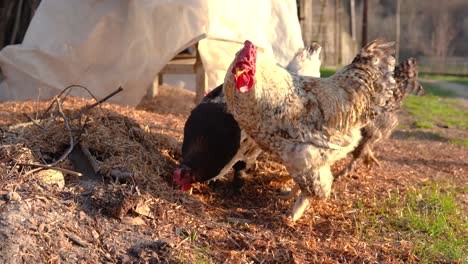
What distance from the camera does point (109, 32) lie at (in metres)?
6.91

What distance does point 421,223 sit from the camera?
13.7 feet

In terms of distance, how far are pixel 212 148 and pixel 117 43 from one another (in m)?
2.98

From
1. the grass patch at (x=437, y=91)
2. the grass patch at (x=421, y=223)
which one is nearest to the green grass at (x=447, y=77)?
the grass patch at (x=437, y=91)

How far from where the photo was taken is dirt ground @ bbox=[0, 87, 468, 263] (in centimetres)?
326

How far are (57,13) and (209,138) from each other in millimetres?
3477

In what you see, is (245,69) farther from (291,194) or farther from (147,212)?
(291,194)

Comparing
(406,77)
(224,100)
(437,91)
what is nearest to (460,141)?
(406,77)

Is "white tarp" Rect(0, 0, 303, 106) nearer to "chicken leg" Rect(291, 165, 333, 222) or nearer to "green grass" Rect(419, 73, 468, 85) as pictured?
"chicken leg" Rect(291, 165, 333, 222)

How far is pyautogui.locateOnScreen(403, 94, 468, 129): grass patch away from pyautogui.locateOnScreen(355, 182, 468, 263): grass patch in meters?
4.59

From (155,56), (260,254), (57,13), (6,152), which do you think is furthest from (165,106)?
(260,254)

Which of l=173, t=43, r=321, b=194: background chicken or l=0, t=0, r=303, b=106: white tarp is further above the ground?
l=0, t=0, r=303, b=106: white tarp

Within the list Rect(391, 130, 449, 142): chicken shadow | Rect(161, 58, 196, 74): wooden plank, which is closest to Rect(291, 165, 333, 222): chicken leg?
Rect(161, 58, 196, 74): wooden plank

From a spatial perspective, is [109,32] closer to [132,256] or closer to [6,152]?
[6,152]

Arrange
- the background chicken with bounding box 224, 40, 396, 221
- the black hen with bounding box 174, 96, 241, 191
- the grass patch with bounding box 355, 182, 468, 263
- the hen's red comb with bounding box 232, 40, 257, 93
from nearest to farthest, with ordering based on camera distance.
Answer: the grass patch with bounding box 355, 182, 468, 263 → the hen's red comb with bounding box 232, 40, 257, 93 → the background chicken with bounding box 224, 40, 396, 221 → the black hen with bounding box 174, 96, 241, 191
